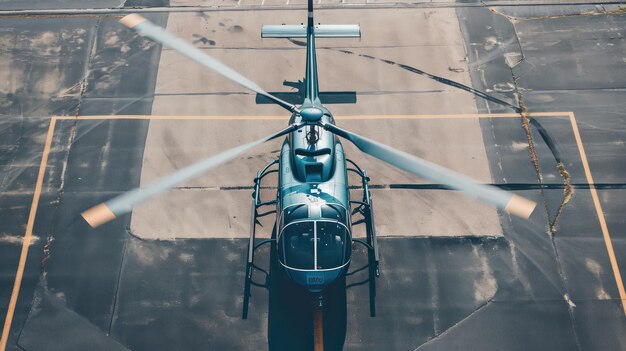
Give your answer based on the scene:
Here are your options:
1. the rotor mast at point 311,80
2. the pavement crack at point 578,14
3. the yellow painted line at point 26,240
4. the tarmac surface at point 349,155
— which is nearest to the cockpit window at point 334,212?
the tarmac surface at point 349,155

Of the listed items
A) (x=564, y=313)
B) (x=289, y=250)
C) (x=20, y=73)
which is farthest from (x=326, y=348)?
(x=20, y=73)

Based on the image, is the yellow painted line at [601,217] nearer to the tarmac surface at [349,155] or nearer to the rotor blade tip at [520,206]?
the tarmac surface at [349,155]

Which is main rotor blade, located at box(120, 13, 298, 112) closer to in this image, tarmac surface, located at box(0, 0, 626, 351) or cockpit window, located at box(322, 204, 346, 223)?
tarmac surface, located at box(0, 0, 626, 351)

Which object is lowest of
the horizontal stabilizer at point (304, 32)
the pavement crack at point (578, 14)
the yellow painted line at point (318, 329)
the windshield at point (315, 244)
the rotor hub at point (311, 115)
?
the yellow painted line at point (318, 329)

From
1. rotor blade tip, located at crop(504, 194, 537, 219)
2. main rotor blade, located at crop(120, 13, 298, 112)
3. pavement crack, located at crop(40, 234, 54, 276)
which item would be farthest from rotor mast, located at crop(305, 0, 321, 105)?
pavement crack, located at crop(40, 234, 54, 276)

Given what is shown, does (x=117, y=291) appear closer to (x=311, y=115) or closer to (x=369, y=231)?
(x=369, y=231)

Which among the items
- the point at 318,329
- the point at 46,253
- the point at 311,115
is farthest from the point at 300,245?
the point at 46,253
